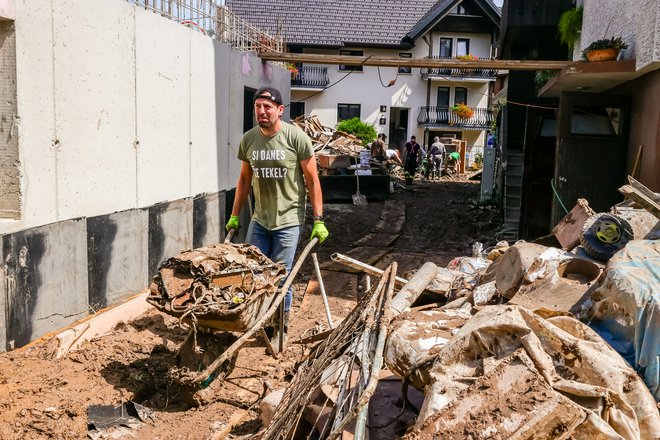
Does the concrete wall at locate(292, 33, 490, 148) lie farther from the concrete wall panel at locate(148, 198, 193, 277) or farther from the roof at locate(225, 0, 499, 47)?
the concrete wall panel at locate(148, 198, 193, 277)

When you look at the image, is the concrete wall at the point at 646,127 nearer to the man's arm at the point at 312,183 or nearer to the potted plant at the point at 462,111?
the man's arm at the point at 312,183

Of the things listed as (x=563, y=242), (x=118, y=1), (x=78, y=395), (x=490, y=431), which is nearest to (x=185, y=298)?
(x=78, y=395)

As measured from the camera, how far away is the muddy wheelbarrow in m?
4.39

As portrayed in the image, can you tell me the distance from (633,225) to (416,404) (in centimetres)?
355

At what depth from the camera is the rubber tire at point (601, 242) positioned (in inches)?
225

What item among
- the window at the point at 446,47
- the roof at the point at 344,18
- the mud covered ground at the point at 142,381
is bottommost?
the mud covered ground at the point at 142,381

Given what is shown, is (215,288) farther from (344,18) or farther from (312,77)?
(344,18)

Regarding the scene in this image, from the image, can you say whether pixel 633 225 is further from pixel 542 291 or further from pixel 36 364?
pixel 36 364

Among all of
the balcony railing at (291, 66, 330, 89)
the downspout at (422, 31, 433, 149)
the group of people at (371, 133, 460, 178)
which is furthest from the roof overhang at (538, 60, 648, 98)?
the downspout at (422, 31, 433, 149)

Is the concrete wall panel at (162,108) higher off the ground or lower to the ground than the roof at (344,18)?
lower

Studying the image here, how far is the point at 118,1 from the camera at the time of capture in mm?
6488

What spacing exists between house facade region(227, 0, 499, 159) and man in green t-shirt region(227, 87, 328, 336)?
1221 inches

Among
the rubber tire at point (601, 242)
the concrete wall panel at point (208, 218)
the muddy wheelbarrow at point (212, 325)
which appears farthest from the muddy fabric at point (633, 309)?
the concrete wall panel at point (208, 218)

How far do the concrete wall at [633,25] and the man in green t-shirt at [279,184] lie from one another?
162 inches
